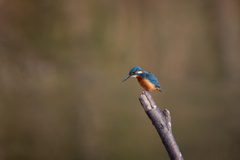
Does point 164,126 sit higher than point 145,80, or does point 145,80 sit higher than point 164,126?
point 145,80

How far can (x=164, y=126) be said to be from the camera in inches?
31.0

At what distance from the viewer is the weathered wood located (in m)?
0.78

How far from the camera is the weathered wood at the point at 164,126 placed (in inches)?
30.5

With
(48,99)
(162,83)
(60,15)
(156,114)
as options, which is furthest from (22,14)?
(156,114)

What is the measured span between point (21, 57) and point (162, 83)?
3.28 feet

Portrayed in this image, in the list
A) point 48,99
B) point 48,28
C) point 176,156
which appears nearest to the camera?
point 176,156

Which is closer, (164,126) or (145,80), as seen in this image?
(164,126)

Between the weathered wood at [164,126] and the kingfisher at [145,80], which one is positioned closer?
the weathered wood at [164,126]

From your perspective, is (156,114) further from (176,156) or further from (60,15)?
(60,15)

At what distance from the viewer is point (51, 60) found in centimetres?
169

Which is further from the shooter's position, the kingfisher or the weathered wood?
the kingfisher

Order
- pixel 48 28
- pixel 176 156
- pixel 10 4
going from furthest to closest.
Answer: pixel 48 28
pixel 10 4
pixel 176 156

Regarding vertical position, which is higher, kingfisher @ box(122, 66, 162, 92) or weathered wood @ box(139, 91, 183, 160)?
kingfisher @ box(122, 66, 162, 92)

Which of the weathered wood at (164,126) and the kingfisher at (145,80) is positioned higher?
the kingfisher at (145,80)
